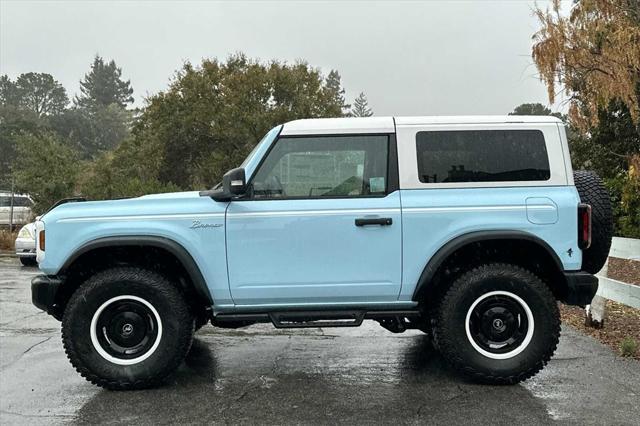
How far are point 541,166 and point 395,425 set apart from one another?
228cm

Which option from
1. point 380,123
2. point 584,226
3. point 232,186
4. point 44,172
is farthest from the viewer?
point 44,172

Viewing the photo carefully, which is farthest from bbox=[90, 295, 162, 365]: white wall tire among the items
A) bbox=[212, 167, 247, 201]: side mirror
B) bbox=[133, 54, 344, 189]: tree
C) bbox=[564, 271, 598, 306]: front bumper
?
bbox=[133, 54, 344, 189]: tree

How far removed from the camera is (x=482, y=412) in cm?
386

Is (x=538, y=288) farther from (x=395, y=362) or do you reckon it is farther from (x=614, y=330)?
(x=614, y=330)

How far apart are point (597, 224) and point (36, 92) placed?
382ft

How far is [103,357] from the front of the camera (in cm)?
438

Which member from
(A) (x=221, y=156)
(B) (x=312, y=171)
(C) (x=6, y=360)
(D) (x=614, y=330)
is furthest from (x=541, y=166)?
(A) (x=221, y=156)

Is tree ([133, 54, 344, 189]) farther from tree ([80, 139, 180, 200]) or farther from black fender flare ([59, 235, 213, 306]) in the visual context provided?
black fender flare ([59, 235, 213, 306])

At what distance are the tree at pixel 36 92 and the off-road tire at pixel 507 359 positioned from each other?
110 metres

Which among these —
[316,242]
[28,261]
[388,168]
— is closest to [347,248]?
[316,242]

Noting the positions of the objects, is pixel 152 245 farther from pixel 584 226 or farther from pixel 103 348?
pixel 584 226

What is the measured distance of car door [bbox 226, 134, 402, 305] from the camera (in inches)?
171

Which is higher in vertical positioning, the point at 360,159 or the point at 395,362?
the point at 360,159

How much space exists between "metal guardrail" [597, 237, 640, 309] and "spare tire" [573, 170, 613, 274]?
3.71 ft
